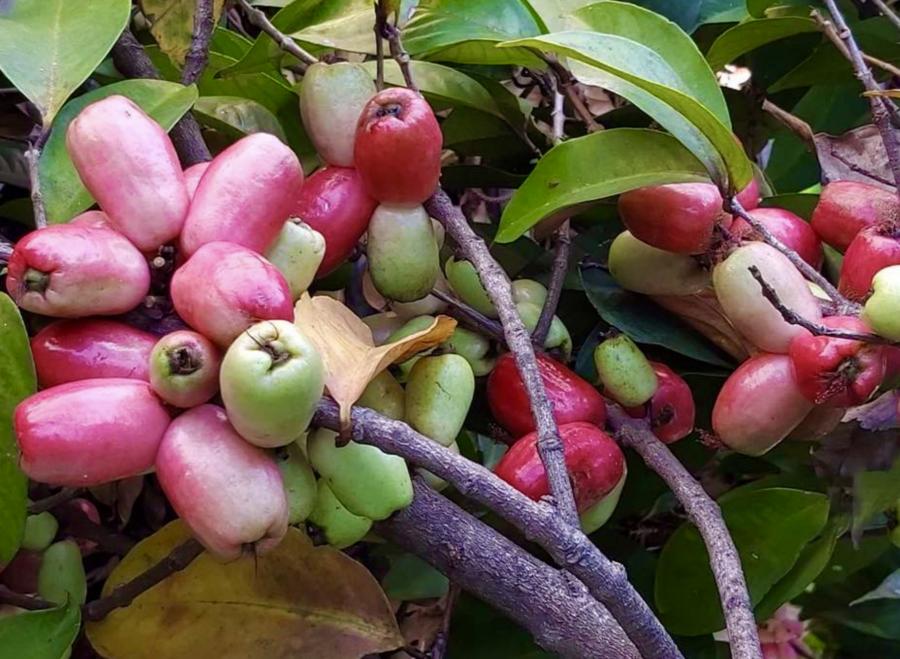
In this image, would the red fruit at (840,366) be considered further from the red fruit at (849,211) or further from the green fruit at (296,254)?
the green fruit at (296,254)

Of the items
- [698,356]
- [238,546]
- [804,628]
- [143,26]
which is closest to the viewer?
[238,546]

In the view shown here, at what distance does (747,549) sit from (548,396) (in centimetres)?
20

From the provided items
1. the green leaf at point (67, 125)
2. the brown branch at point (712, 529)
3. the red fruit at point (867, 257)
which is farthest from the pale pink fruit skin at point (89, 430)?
the red fruit at point (867, 257)

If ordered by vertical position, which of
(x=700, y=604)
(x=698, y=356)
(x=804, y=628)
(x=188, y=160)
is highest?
(x=188, y=160)

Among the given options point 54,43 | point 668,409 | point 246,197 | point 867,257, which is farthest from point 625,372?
point 54,43

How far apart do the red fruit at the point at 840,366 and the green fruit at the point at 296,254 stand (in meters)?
0.25

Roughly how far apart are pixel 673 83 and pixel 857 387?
7.5 inches

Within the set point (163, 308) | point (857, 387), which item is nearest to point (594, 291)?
point (857, 387)

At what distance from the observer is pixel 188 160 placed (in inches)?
23.9

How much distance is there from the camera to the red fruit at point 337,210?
0.55m

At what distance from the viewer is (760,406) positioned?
562mm

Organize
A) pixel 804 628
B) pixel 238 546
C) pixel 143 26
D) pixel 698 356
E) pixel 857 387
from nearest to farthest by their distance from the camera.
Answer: pixel 238 546, pixel 857 387, pixel 698 356, pixel 143 26, pixel 804 628

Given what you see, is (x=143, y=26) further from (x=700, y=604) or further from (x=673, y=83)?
(x=700, y=604)

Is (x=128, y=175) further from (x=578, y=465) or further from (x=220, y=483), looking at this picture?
(x=578, y=465)
